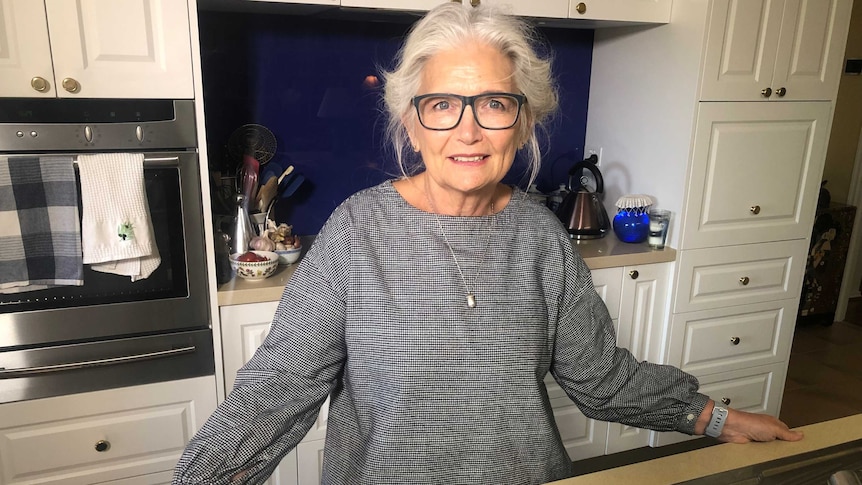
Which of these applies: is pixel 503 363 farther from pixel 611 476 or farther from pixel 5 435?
pixel 5 435

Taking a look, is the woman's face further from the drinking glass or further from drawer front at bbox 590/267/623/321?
the drinking glass

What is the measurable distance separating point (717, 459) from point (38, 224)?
5.01ft

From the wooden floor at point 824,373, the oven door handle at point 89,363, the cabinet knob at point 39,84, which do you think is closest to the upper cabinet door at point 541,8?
the cabinet knob at point 39,84

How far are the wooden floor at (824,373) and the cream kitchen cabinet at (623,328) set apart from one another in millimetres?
1003

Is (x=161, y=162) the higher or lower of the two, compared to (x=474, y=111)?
lower

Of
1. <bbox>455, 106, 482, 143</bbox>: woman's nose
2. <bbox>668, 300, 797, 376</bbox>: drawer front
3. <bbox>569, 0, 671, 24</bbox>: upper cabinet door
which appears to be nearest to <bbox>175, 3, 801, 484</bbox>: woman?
<bbox>455, 106, 482, 143</bbox>: woman's nose

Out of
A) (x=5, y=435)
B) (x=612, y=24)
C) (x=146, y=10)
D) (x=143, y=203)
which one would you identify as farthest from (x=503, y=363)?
(x=612, y=24)

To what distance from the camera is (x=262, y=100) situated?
214 cm

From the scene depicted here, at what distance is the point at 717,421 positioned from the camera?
3.42 feet

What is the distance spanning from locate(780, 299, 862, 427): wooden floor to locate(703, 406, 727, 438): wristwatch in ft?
6.98

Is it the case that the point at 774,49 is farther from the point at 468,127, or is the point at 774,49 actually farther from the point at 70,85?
the point at 70,85

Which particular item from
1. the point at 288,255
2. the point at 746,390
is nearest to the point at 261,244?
the point at 288,255

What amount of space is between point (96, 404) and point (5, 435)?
0.74 feet

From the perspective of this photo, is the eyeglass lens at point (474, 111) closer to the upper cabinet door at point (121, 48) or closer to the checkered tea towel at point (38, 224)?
the upper cabinet door at point (121, 48)
